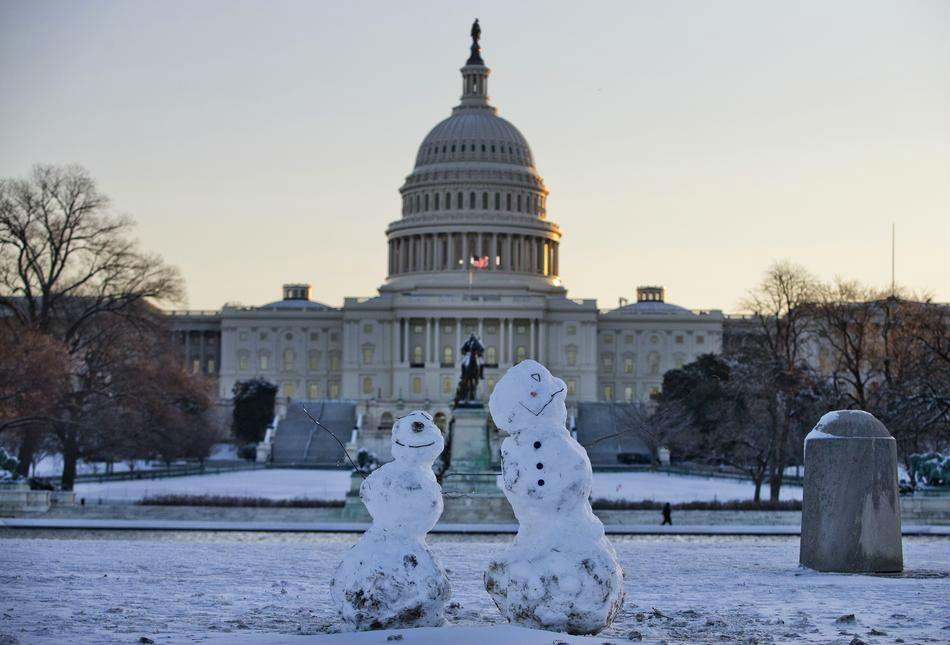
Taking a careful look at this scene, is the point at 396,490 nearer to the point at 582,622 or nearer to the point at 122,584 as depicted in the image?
the point at 582,622

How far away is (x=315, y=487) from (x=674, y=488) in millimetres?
12177

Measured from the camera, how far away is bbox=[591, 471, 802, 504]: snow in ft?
168

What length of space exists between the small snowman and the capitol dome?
414 feet

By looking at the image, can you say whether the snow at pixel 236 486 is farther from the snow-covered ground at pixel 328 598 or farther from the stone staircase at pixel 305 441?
the snow-covered ground at pixel 328 598

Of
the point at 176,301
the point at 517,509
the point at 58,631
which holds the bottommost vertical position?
the point at 58,631

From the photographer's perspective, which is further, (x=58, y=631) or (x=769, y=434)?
(x=769, y=434)

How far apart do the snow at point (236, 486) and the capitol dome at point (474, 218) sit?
7317cm

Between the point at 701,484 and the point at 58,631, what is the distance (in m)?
48.7

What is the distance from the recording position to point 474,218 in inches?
5699

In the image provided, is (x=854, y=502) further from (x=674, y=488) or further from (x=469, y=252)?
(x=469, y=252)

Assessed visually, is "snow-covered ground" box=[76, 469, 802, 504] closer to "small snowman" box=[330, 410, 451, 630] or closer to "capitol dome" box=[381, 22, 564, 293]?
"small snowman" box=[330, 410, 451, 630]

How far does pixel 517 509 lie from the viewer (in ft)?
48.9

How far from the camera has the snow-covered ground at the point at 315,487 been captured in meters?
50.9

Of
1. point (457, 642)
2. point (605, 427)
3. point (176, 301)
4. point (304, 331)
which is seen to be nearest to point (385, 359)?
point (304, 331)
